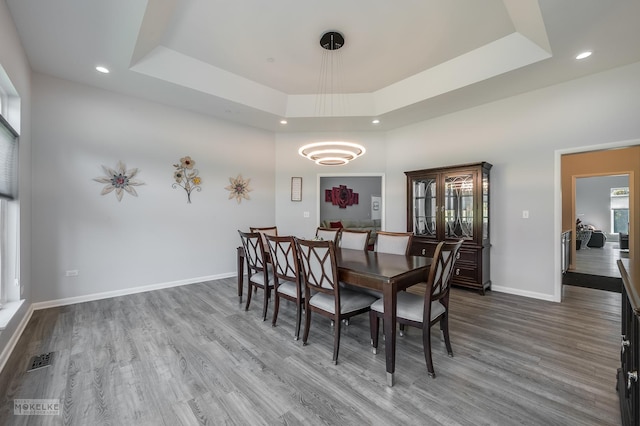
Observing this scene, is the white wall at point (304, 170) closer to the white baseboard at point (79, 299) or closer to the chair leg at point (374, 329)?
the white baseboard at point (79, 299)

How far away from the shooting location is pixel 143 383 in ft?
6.10

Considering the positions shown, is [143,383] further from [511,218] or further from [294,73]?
[511,218]

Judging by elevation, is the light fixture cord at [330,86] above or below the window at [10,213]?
above

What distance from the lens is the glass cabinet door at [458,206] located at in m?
3.96

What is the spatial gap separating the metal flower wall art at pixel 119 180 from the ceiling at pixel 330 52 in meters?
1.10

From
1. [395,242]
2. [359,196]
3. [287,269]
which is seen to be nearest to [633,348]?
[395,242]

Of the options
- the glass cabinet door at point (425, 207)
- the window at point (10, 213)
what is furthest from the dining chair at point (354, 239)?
the window at point (10, 213)

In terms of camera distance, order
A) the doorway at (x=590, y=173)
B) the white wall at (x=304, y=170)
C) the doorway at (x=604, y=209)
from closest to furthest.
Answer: the doorway at (x=590, y=173)
the white wall at (x=304, y=170)
the doorway at (x=604, y=209)

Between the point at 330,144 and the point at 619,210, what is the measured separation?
42.9 ft

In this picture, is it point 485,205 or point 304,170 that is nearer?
point 485,205

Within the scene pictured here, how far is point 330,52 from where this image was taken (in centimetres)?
328

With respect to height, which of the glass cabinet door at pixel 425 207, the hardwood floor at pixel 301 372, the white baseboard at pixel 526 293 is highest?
the glass cabinet door at pixel 425 207

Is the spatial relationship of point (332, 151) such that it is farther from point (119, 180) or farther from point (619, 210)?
point (619, 210)

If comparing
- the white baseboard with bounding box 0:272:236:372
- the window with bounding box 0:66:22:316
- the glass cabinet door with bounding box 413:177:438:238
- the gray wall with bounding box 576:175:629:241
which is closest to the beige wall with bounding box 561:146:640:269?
the glass cabinet door with bounding box 413:177:438:238
